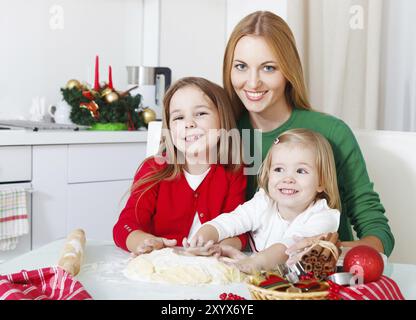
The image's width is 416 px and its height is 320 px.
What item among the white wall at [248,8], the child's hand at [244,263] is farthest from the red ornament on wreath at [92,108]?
the child's hand at [244,263]

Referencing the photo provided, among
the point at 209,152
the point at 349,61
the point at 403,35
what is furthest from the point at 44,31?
the point at 209,152

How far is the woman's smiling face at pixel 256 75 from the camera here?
150 cm

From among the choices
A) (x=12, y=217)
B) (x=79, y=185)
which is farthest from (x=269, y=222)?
(x=79, y=185)

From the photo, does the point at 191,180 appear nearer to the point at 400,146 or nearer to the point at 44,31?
the point at 400,146

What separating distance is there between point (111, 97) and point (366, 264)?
6.89 feet

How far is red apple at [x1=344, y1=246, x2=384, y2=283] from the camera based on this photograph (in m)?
0.94

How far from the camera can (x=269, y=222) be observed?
4.57 feet

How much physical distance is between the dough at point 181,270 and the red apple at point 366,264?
0.63ft

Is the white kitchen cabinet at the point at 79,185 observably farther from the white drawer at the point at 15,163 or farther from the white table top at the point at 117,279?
the white table top at the point at 117,279

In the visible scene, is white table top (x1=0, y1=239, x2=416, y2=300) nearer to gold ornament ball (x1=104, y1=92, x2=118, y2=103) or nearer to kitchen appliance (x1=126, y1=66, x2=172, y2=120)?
gold ornament ball (x1=104, y1=92, x2=118, y2=103)

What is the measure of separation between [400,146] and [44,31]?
2.08 m

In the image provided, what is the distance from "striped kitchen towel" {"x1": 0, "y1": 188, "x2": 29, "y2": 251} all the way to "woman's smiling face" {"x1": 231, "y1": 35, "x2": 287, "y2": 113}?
4.18ft

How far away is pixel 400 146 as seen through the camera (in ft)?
5.55

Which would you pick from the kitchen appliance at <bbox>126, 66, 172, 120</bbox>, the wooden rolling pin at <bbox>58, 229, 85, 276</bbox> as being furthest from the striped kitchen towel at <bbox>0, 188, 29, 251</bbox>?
the wooden rolling pin at <bbox>58, 229, 85, 276</bbox>
